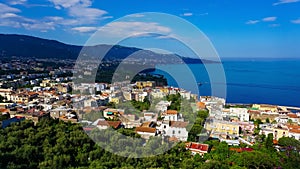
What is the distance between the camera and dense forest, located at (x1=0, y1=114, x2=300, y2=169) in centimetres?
302

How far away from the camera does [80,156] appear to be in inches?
127

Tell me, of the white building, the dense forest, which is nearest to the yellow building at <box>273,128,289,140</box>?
the dense forest

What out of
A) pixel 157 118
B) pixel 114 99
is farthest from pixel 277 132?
pixel 114 99

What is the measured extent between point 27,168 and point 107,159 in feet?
3.13

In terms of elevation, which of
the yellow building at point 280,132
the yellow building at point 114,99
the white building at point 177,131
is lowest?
the yellow building at point 280,132

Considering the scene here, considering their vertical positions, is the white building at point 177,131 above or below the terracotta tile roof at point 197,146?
above

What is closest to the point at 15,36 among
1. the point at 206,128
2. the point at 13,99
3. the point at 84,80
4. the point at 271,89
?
the point at 84,80

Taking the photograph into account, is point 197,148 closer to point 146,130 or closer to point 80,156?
point 146,130

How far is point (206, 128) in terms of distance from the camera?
579 cm

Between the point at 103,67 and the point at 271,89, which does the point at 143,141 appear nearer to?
the point at 103,67

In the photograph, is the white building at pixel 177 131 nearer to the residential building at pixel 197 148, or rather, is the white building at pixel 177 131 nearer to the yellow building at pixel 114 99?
the residential building at pixel 197 148

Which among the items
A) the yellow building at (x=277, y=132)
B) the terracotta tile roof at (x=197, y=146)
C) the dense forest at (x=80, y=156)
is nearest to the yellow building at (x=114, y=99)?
the dense forest at (x=80, y=156)

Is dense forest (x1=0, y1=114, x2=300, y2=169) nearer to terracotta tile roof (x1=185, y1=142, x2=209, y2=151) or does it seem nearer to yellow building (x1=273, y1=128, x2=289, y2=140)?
terracotta tile roof (x1=185, y1=142, x2=209, y2=151)

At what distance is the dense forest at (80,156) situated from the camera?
3.02 meters
